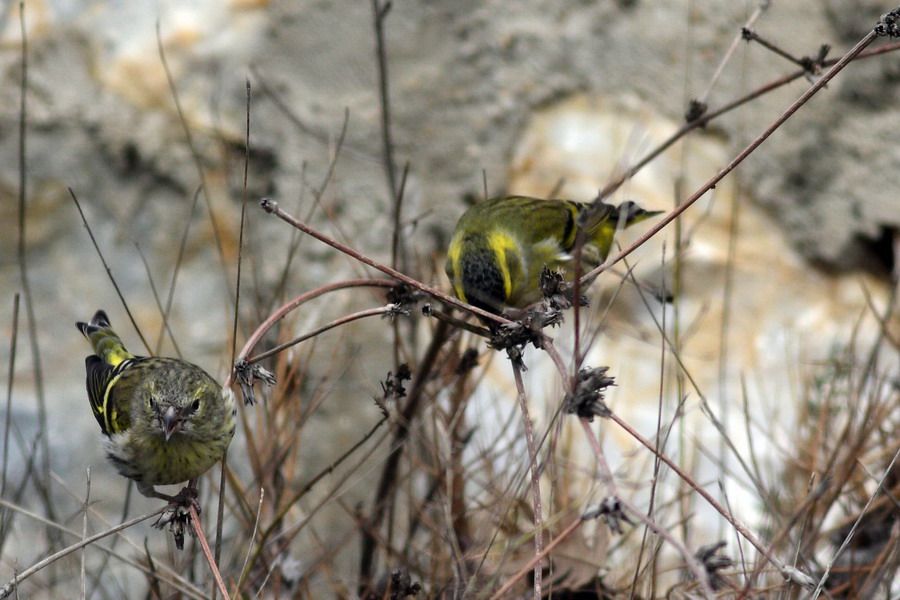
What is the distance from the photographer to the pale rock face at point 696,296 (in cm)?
244

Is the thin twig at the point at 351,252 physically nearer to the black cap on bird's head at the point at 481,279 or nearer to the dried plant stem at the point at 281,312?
the dried plant stem at the point at 281,312

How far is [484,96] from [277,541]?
1223 mm

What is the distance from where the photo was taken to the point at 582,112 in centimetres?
264

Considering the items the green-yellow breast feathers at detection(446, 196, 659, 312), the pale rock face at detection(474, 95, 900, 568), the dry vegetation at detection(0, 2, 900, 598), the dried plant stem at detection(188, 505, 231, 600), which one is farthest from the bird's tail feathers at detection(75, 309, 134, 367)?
the dried plant stem at detection(188, 505, 231, 600)

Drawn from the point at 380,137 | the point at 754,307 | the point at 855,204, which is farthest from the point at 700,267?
the point at 380,137

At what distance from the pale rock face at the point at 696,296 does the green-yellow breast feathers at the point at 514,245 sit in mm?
92

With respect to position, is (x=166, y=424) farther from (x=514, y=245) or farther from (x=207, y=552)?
(x=514, y=245)

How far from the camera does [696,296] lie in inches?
101

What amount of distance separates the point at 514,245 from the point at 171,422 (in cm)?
104

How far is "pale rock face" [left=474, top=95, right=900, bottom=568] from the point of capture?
2.44 meters

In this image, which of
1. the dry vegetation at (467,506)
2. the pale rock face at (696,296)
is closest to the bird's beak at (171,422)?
the dry vegetation at (467,506)

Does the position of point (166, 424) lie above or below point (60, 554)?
above

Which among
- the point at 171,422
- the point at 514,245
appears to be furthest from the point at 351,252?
the point at 514,245

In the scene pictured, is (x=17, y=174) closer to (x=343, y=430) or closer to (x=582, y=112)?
(x=343, y=430)
